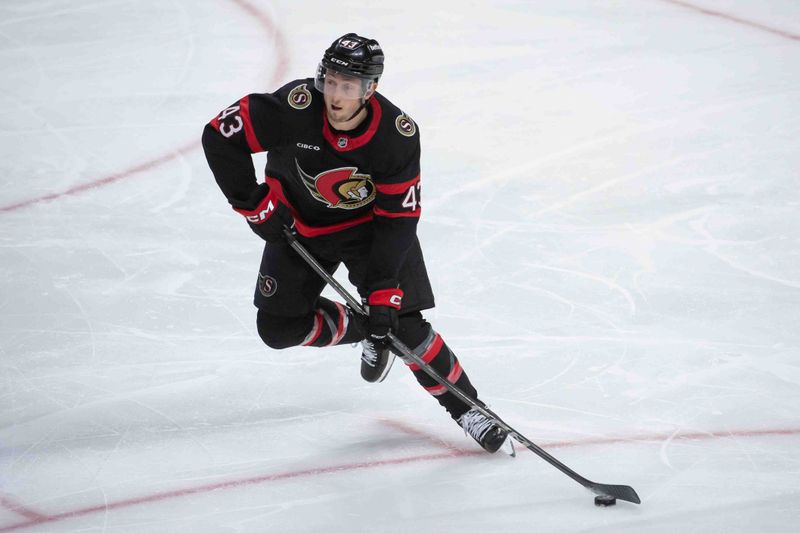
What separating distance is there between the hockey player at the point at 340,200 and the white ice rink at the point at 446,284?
274 mm

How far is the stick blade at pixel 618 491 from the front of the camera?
2.73m

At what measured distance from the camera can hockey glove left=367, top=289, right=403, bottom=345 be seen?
9.29 ft

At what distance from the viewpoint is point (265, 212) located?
2871mm

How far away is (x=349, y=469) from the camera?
2.90 m

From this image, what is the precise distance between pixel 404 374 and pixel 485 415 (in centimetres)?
54

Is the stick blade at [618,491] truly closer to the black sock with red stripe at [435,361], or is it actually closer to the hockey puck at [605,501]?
the hockey puck at [605,501]

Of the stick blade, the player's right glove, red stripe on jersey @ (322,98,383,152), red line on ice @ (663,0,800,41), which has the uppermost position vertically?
red stripe on jersey @ (322,98,383,152)

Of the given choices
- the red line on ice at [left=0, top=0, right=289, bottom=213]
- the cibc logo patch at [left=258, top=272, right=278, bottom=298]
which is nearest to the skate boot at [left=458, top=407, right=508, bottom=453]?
the cibc logo patch at [left=258, top=272, right=278, bottom=298]

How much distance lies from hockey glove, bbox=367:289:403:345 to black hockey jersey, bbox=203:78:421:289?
0.03 m

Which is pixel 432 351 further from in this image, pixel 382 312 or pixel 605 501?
pixel 605 501

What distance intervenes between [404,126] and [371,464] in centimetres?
95

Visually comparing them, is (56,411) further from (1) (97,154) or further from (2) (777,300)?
(2) (777,300)

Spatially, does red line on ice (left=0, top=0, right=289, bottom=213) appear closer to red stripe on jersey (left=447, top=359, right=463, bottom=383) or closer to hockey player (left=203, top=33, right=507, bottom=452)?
hockey player (left=203, top=33, right=507, bottom=452)

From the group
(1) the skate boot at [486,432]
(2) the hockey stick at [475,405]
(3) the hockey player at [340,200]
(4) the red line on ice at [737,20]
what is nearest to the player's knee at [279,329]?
(3) the hockey player at [340,200]
